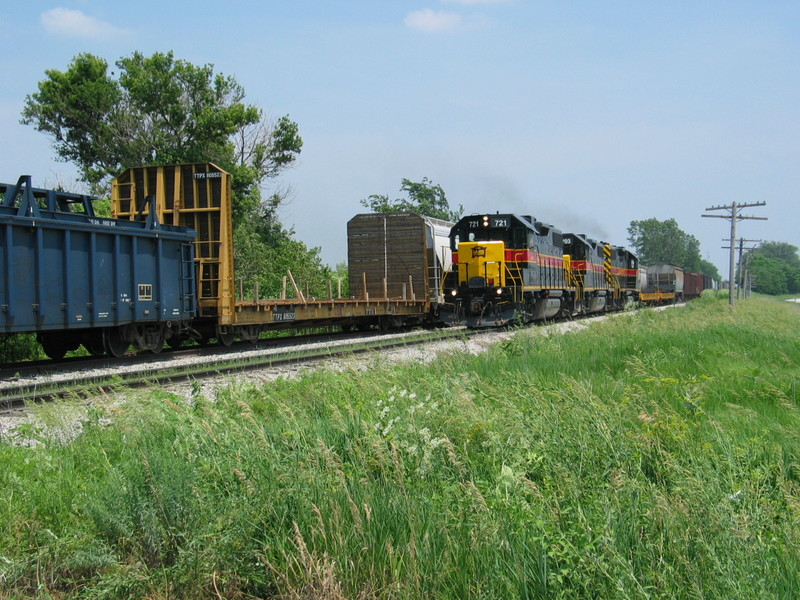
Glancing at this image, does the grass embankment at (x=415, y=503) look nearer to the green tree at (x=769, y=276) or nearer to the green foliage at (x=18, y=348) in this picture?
the green foliage at (x=18, y=348)

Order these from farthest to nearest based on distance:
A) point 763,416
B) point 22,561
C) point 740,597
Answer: point 763,416, point 22,561, point 740,597

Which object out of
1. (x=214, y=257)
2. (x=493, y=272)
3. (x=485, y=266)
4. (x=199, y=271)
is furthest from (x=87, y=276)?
(x=493, y=272)

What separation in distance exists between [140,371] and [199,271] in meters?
5.36

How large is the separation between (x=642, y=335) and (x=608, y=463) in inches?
410

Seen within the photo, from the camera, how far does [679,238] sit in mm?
158875

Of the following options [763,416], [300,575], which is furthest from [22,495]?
[763,416]

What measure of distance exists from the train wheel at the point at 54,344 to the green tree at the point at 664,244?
503 feet

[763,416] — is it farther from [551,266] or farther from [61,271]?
[551,266]

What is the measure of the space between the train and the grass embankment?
6.62 metres

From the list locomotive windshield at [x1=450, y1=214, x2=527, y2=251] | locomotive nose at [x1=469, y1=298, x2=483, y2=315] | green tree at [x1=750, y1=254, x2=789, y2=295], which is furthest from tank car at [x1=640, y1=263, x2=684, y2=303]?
green tree at [x1=750, y1=254, x2=789, y2=295]

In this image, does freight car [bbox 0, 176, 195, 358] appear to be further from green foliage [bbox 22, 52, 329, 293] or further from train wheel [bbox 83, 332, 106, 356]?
green foliage [bbox 22, 52, 329, 293]

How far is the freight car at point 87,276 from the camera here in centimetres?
1182

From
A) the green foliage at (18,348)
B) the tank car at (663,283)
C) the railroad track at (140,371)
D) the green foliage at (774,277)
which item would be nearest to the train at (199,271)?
the railroad track at (140,371)

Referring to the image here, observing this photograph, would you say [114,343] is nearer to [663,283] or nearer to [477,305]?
[477,305]
